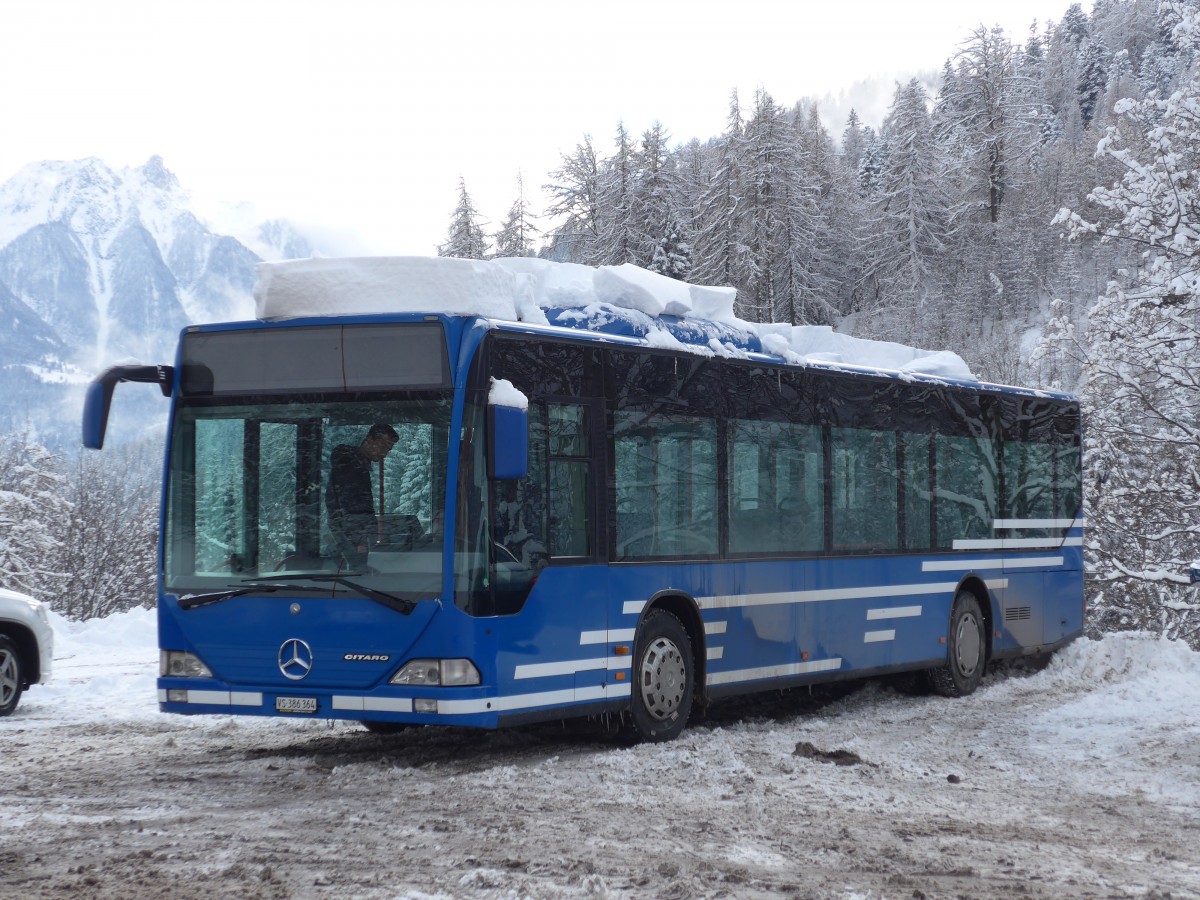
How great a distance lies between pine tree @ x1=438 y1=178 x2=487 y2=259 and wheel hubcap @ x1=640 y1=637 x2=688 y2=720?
59.2m

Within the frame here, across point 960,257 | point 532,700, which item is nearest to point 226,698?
point 532,700

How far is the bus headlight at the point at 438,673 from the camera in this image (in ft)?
31.1

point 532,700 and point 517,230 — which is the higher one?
point 517,230

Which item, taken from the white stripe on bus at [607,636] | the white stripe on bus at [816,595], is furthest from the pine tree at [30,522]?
the white stripe on bus at [607,636]

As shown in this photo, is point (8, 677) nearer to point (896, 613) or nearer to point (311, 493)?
point (311, 493)

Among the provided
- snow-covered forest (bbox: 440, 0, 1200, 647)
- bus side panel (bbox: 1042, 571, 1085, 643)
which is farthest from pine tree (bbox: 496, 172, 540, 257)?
bus side panel (bbox: 1042, 571, 1085, 643)

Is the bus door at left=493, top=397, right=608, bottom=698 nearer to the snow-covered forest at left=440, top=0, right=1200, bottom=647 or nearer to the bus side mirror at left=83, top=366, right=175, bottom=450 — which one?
the bus side mirror at left=83, top=366, right=175, bottom=450

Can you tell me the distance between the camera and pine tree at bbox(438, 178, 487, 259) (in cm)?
6994

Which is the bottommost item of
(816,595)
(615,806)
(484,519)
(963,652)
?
(615,806)

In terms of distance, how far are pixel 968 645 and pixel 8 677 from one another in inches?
365

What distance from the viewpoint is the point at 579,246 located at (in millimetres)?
67062

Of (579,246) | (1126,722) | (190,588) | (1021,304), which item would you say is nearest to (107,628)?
(190,588)

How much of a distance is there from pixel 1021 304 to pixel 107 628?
72887 millimetres

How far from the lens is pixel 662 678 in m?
11.4
